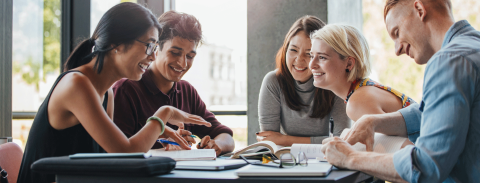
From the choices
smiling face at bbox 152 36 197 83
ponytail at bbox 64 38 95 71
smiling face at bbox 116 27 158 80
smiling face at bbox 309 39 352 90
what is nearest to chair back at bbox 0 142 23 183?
ponytail at bbox 64 38 95 71

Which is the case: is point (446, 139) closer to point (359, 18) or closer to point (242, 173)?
point (242, 173)

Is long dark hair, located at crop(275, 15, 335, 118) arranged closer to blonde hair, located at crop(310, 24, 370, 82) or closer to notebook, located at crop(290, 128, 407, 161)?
blonde hair, located at crop(310, 24, 370, 82)

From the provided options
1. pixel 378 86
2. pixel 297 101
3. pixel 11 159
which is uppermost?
pixel 378 86

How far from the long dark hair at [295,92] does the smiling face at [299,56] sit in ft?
→ 0.13

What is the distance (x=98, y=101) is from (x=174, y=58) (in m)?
0.78

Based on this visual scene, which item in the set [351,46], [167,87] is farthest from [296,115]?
[167,87]

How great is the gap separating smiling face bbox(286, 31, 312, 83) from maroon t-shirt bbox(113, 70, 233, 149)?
615 millimetres

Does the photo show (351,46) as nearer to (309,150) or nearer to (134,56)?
(309,150)

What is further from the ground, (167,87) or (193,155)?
(167,87)

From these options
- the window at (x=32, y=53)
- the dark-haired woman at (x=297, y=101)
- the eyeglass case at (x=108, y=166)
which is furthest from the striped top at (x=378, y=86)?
the window at (x=32, y=53)

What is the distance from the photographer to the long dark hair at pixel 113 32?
1416 millimetres

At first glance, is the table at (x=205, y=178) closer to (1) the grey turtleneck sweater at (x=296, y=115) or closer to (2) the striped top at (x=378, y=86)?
(2) the striped top at (x=378, y=86)

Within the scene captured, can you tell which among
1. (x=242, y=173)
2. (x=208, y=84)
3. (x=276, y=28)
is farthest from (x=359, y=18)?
(x=242, y=173)

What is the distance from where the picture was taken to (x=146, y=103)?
1909 millimetres
